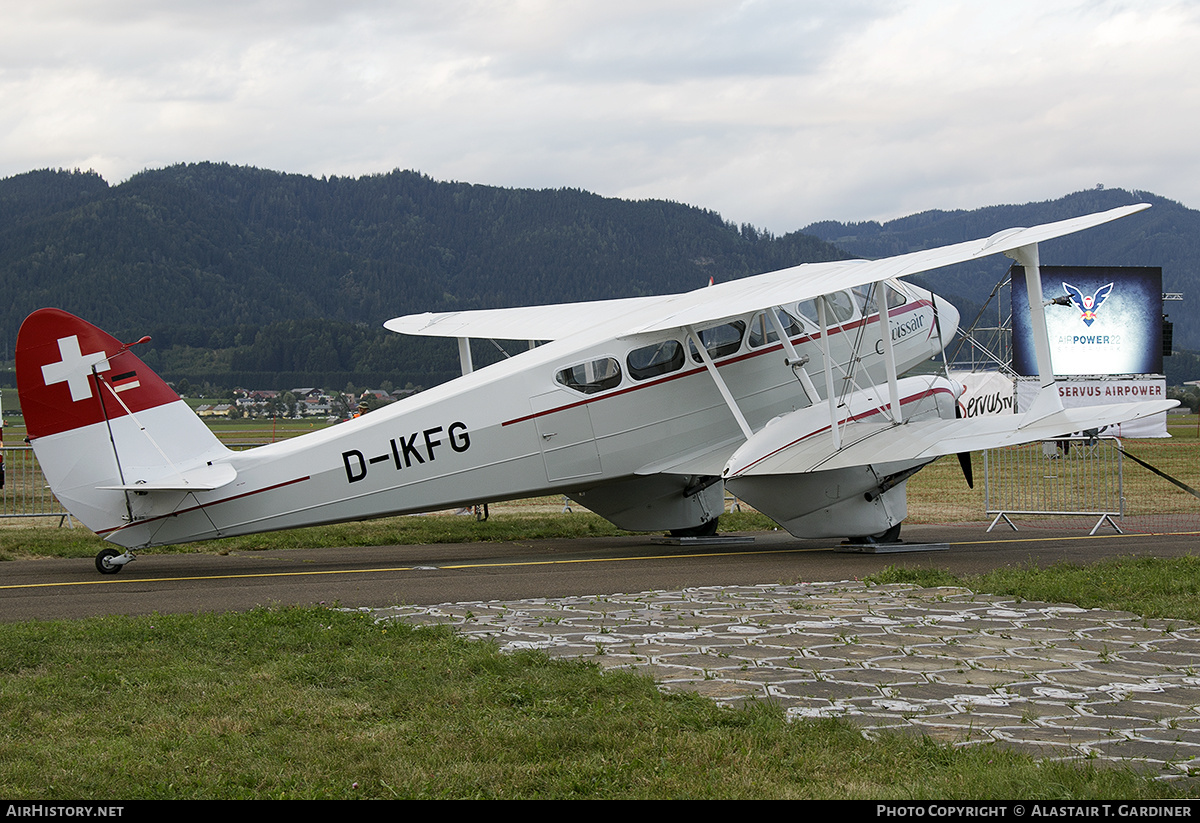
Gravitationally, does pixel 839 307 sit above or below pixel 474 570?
above

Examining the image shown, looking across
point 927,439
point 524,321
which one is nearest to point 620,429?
point 927,439

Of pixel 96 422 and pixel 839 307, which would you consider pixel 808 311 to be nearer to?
pixel 839 307

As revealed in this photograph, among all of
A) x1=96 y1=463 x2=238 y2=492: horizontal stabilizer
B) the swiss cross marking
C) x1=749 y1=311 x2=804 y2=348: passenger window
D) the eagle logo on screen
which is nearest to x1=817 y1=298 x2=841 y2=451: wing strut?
x1=749 y1=311 x2=804 y2=348: passenger window

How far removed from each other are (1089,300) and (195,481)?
40516 mm

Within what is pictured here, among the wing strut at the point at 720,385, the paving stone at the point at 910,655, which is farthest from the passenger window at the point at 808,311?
the paving stone at the point at 910,655

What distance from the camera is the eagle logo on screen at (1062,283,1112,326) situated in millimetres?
44156

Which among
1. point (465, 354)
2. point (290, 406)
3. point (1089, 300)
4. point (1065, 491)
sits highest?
point (290, 406)

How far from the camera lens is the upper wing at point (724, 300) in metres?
13.1

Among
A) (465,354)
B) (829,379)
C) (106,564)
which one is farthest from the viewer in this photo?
(465,354)

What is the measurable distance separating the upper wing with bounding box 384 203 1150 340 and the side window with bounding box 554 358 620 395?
1.47 feet

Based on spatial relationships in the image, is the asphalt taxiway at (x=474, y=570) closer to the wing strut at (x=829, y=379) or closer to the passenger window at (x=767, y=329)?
the wing strut at (x=829, y=379)

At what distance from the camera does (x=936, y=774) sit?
195 inches

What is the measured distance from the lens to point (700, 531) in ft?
54.3

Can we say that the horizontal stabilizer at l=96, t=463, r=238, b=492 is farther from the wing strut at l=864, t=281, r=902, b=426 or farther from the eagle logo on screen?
the eagle logo on screen
